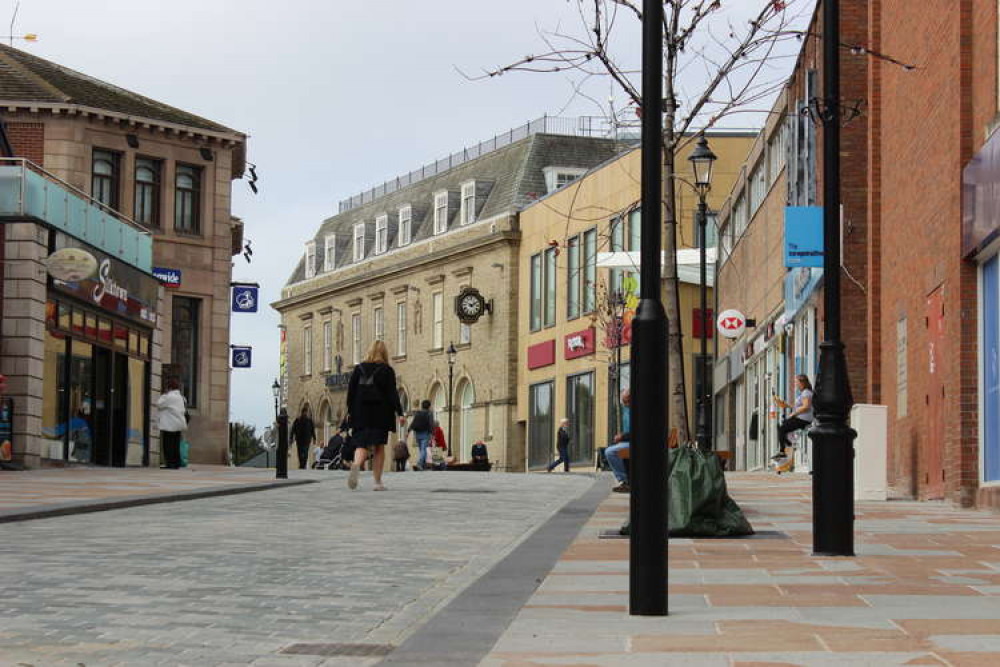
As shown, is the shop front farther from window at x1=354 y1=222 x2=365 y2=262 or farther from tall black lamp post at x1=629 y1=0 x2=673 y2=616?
window at x1=354 y1=222 x2=365 y2=262

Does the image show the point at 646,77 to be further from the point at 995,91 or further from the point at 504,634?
the point at 995,91

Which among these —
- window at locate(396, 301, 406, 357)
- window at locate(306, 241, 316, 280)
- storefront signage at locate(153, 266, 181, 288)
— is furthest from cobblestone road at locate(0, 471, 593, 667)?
window at locate(306, 241, 316, 280)

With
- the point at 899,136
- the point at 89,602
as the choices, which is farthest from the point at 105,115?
the point at 89,602

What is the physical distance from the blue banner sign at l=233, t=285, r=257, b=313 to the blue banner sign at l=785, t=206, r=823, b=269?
1793 centimetres

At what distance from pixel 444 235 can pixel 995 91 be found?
5385cm

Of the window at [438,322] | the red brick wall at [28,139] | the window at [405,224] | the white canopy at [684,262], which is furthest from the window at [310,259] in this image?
the red brick wall at [28,139]

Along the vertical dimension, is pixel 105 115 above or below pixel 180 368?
above

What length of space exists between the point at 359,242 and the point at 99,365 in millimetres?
47126

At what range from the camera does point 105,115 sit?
43438 millimetres

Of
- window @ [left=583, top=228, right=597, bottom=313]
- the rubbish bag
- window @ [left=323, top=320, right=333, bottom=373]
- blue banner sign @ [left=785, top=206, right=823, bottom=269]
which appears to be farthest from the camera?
window @ [left=323, top=320, right=333, bottom=373]

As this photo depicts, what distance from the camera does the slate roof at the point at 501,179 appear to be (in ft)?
220

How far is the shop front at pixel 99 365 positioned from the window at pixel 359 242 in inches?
1671

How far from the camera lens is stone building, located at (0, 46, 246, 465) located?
140ft

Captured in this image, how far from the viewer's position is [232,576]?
402 inches
